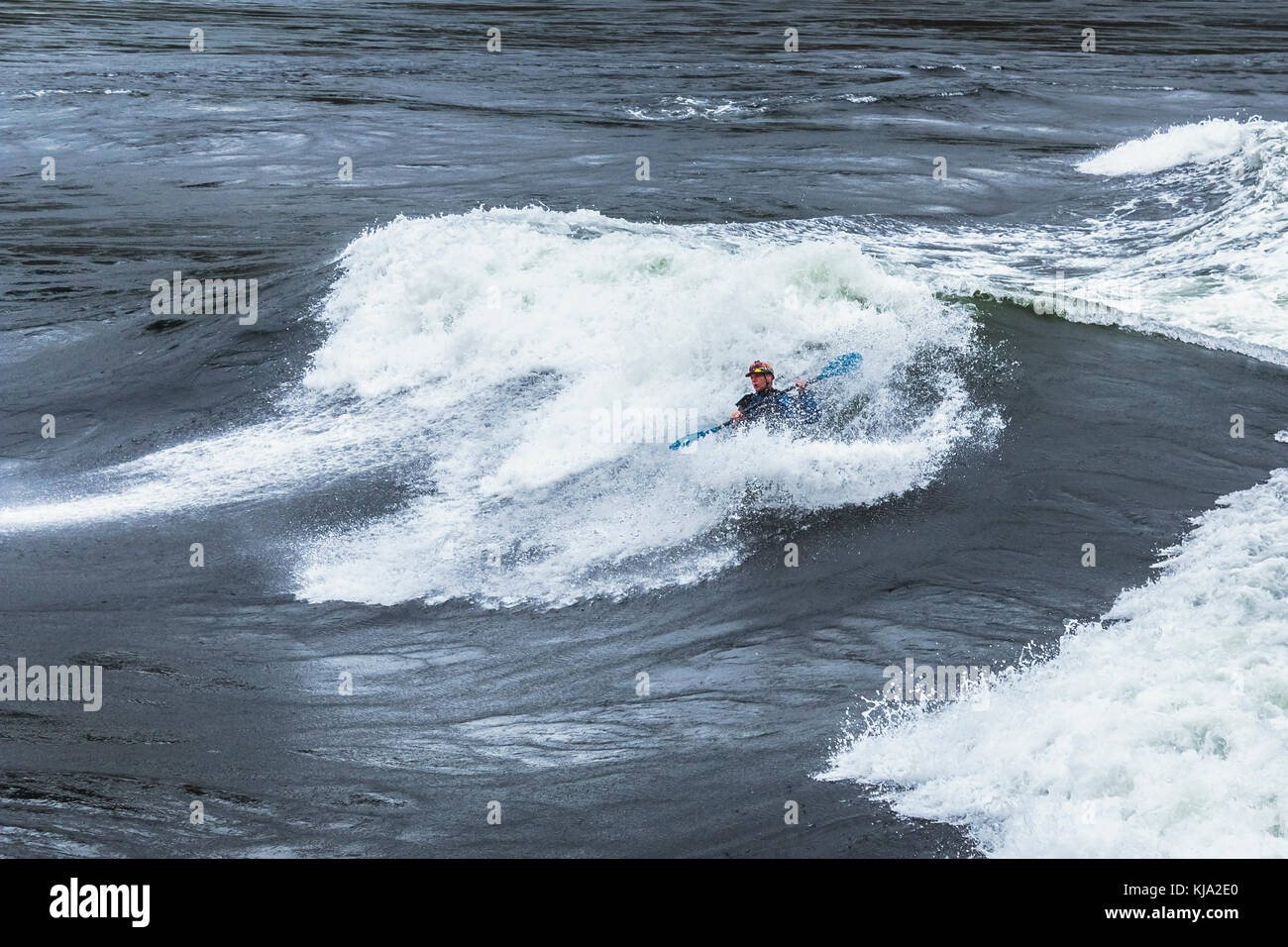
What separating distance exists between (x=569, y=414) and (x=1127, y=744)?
296 inches

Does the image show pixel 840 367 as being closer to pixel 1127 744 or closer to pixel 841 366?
pixel 841 366

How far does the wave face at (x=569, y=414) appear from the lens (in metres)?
11.2

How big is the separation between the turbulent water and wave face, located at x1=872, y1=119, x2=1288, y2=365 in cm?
10

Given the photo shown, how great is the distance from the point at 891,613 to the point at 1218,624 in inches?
85.3

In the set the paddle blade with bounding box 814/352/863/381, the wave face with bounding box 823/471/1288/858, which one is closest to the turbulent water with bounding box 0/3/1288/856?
the wave face with bounding box 823/471/1288/858

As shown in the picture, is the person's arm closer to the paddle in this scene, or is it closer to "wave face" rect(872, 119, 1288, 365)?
the paddle

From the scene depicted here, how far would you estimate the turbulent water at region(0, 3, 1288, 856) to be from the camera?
24.7 ft

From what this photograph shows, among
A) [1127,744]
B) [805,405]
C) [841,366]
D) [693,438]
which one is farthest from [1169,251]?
[1127,744]

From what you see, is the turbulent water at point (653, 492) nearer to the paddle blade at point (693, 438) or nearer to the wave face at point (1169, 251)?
the wave face at point (1169, 251)

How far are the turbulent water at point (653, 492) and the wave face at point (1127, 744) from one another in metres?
0.03

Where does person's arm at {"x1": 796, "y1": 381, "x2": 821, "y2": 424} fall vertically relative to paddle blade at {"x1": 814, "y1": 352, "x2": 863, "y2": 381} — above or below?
below

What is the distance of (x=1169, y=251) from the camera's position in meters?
18.2
